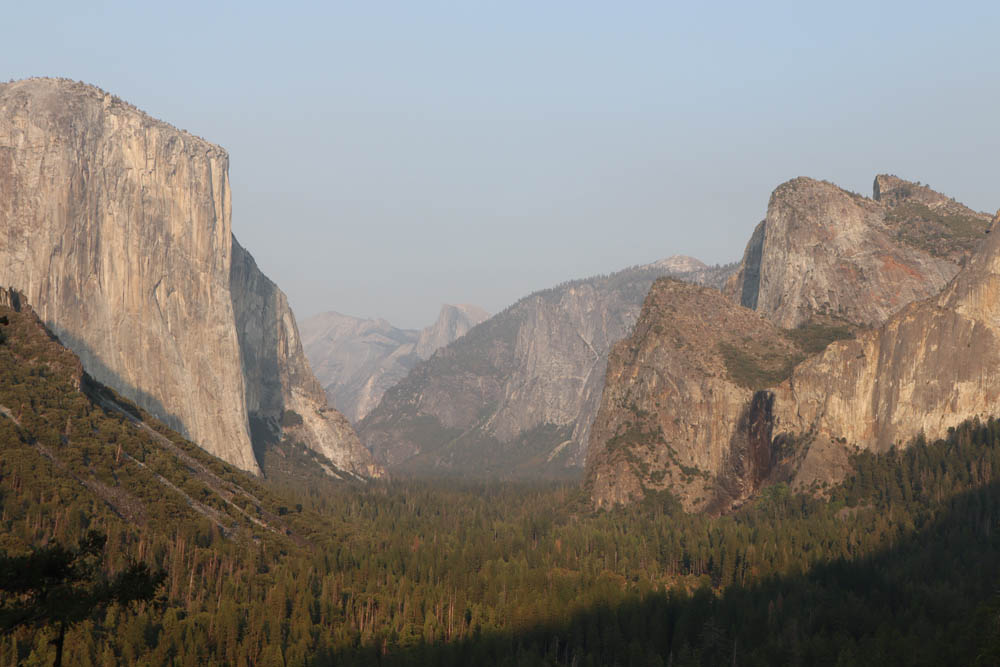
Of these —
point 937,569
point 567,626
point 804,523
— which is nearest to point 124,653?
point 567,626

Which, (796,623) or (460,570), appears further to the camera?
(460,570)

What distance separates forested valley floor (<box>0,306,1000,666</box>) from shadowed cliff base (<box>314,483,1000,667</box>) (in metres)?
0.38

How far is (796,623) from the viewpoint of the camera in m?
128

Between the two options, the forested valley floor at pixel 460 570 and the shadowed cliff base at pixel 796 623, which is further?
the forested valley floor at pixel 460 570

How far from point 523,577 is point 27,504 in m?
68.3

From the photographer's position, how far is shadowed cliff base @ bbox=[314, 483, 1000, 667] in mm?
114938

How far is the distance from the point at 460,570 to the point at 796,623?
53.2 metres

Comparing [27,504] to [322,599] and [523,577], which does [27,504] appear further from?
[523,577]

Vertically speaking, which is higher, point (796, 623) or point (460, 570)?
point (460, 570)

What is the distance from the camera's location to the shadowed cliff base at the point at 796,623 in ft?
377

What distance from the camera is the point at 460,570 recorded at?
16112 centimetres

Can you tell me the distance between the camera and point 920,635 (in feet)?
384

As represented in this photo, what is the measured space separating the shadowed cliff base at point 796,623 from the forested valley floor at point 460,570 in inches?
14.9

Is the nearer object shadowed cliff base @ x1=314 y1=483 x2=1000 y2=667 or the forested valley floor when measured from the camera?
shadowed cliff base @ x1=314 y1=483 x2=1000 y2=667
